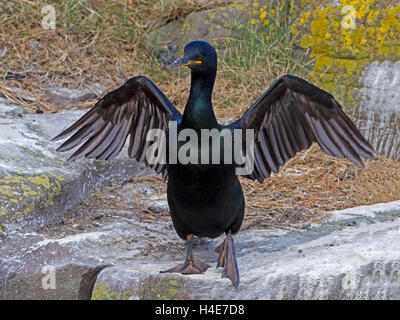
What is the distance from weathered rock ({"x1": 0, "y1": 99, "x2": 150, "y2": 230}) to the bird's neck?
3.96ft

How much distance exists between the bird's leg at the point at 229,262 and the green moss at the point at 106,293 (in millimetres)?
477

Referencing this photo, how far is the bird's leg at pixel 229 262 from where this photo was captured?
287 centimetres

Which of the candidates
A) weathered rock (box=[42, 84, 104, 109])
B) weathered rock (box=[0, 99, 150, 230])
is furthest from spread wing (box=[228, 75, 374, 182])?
weathered rock (box=[42, 84, 104, 109])

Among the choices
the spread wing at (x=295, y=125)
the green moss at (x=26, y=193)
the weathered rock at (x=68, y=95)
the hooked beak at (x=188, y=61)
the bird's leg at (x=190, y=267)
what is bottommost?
the bird's leg at (x=190, y=267)

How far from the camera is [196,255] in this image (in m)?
3.51

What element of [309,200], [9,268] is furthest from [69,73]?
[9,268]

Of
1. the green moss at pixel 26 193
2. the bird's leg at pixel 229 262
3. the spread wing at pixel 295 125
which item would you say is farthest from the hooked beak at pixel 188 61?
the green moss at pixel 26 193

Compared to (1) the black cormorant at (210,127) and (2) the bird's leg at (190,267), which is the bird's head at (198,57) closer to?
(1) the black cormorant at (210,127)

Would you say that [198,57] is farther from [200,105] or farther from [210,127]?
[210,127]

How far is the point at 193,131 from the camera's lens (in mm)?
3002

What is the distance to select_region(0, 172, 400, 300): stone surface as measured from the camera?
9.34 ft

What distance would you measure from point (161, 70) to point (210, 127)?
356 centimetres
